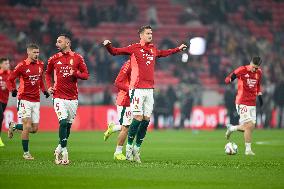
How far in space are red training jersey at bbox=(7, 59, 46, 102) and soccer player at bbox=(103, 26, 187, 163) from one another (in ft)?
8.14

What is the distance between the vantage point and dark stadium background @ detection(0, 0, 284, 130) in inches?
1547

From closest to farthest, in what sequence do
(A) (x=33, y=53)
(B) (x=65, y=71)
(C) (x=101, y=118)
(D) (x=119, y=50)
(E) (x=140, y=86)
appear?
(B) (x=65, y=71)
(D) (x=119, y=50)
(E) (x=140, y=86)
(A) (x=33, y=53)
(C) (x=101, y=118)

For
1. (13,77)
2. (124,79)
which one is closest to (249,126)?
(124,79)

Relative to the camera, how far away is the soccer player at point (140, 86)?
57.2 feet

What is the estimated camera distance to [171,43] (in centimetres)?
4191

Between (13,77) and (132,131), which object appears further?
(13,77)

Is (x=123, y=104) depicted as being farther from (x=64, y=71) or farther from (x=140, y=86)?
(x=64, y=71)

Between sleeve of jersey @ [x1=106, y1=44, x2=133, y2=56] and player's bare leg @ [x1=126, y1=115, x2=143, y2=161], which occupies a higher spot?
sleeve of jersey @ [x1=106, y1=44, x2=133, y2=56]

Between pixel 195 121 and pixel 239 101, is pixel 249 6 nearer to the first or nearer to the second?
pixel 195 121

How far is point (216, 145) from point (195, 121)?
14.8 m

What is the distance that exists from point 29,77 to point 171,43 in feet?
76.4

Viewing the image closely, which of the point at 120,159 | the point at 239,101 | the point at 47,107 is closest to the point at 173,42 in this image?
the point at 47,107

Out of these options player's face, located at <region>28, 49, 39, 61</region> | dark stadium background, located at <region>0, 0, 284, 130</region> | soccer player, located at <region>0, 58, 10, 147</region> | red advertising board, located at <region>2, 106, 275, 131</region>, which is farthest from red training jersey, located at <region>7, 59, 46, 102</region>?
dark stadium background, located at <region>0, 0, 284, 130</region>

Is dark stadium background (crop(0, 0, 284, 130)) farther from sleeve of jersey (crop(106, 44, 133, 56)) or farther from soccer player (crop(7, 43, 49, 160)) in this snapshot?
sleeve of jersey (crop(106, 44, 133, 56))
